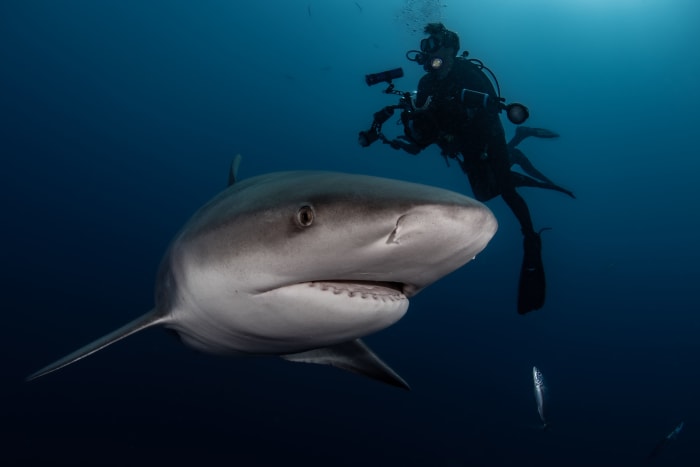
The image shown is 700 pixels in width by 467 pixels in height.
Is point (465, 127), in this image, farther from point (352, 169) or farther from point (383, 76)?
point (352, 169)

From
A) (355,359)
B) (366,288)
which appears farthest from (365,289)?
(355,359)

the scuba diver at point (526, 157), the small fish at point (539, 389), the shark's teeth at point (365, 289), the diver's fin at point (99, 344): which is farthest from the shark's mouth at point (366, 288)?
the scuba diver at point (526, 157)

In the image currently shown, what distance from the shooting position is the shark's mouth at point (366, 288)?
1.83 m

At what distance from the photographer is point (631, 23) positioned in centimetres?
4466

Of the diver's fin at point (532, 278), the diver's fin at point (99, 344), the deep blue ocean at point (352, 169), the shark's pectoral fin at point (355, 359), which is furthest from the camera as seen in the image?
the deep blue ocean at point (352, 169)

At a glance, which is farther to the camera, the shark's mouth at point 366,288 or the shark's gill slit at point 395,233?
the shark's mouth at point 366,288

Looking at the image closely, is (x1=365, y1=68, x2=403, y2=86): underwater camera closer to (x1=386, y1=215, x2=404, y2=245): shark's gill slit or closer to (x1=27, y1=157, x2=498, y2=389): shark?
(x1=27, y1=157, x2=498, y2=389): shark

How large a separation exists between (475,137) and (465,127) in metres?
0.23

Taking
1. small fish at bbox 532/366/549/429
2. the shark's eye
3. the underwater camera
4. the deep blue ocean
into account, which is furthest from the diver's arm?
the deep blue ocean

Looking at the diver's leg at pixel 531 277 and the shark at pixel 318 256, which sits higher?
the shark at pixel 318 256

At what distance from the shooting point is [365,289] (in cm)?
192

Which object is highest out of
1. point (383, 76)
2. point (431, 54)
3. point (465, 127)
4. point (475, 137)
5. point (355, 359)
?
point (431, 54)

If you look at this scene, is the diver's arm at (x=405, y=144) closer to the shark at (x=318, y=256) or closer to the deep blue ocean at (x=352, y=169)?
the shark at (x=318, y=256)

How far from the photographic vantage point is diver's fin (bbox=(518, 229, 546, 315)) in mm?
7273
